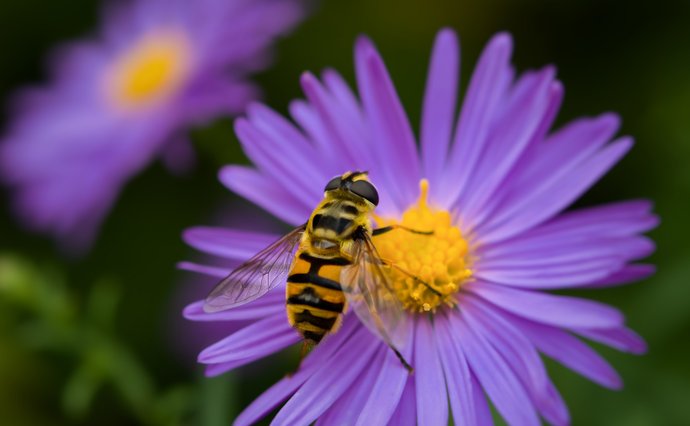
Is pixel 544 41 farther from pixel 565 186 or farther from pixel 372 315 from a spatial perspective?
pixel 372 315

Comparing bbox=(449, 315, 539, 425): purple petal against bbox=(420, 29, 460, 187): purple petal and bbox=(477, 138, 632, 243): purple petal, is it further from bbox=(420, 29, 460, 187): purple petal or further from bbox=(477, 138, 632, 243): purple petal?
bbox=(420, 29, 460, 187): purple petal

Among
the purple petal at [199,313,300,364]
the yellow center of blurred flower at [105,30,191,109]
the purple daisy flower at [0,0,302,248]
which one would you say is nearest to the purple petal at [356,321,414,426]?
the purple petal at [199,313,300,364]

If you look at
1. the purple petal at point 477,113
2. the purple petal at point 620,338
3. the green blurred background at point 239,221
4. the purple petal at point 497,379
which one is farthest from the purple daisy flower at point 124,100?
the purple petal at point 620,338

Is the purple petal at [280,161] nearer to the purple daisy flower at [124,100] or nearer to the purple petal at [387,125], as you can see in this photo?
the purple petal at [387,125]

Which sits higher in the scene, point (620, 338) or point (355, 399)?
point (355, 399)

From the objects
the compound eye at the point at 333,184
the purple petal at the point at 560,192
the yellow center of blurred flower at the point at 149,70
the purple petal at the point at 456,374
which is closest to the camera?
the purple petal at the point at 456,374

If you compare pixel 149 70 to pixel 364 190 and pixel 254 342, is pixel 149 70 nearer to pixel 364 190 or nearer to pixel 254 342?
pixel 364 190

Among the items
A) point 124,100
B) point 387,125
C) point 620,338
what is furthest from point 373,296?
point 124,100
